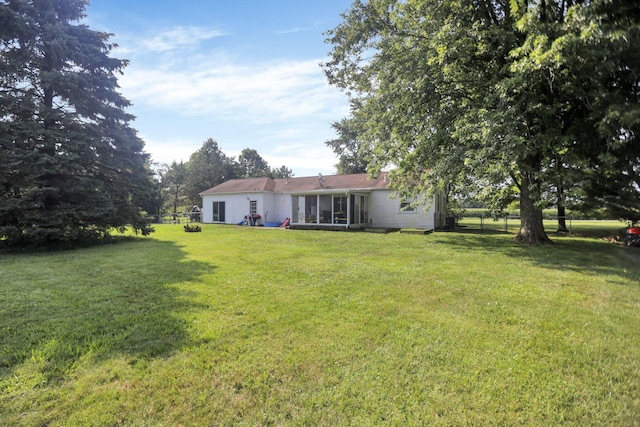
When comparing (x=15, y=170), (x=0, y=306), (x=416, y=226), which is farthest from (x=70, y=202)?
(x=416, y=226)

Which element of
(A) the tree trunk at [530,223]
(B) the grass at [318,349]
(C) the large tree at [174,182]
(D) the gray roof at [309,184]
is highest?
(C) the large tree at [174,182]

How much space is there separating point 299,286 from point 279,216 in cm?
1811

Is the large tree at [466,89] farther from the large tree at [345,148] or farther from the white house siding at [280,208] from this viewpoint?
the large tree at [345,148]

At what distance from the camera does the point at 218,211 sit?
2544cm

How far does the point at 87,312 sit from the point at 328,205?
16.1 meters

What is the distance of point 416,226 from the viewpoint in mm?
18250

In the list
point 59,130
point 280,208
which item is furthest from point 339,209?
point 59,130

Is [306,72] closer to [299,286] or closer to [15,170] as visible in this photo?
[299,286]

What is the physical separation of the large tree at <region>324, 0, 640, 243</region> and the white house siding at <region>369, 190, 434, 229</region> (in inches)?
190

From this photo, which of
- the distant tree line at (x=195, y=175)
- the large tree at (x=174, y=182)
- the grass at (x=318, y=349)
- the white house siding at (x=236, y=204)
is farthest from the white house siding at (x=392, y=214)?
the large tree at (x=174, y=182)

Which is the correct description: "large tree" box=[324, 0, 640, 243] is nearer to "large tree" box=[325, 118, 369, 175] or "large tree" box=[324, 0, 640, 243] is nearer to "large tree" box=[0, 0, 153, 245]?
"large tree" box=[0, 0, 153, 245]

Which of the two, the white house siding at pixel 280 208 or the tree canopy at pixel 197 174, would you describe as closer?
the white house siding at pixel 280 208

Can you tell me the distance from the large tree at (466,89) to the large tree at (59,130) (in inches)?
375

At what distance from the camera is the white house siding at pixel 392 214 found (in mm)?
18000
